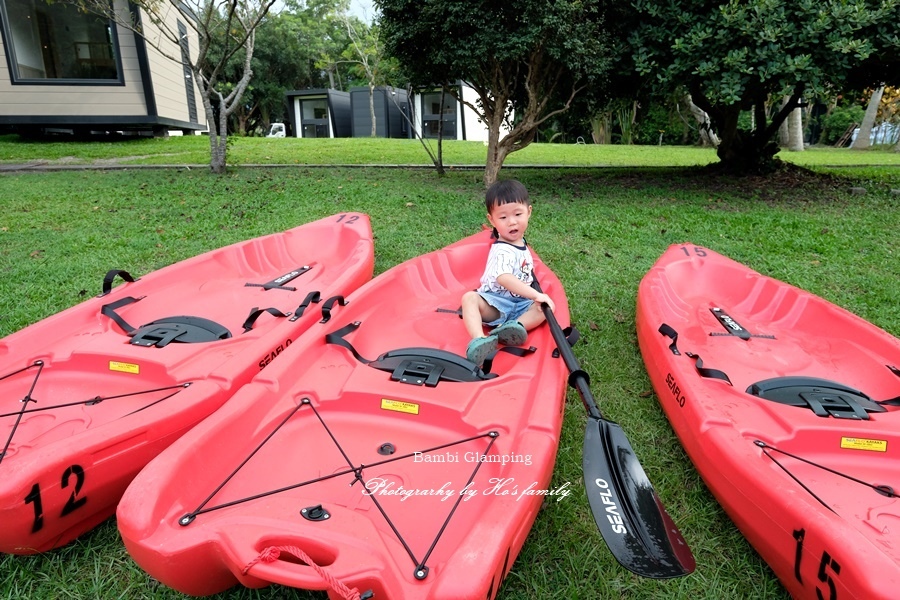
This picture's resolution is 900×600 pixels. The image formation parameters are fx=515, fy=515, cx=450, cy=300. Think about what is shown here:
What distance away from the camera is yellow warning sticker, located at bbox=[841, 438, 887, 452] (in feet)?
7.15

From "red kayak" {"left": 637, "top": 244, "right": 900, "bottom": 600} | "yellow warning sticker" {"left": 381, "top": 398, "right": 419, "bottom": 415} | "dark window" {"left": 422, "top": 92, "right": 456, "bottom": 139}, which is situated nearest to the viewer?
"red kayak" {"left": 637, "top": 244, "right": 900, "bottom": 600}

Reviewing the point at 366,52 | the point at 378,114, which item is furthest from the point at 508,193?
the point at 366,52

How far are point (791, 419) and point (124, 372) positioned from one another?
3.18 metres

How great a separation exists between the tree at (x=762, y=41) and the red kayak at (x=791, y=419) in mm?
3309

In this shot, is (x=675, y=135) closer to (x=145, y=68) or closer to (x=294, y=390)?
(x=145, y=68)

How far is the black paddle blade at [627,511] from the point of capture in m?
1.50

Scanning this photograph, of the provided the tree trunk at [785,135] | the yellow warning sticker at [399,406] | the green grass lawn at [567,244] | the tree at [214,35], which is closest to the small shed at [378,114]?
the tree trunk at [785,135]

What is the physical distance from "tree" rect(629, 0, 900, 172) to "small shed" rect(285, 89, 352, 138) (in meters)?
23.3

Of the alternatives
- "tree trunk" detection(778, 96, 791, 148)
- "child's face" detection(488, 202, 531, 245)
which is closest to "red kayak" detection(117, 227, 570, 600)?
"child's face" detection(488, 202, 531, 245)

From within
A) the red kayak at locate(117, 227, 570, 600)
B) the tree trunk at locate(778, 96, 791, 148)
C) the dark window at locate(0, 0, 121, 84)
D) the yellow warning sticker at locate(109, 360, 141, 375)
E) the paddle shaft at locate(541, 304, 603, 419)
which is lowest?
the red kayak at locate(117, 227, 570, 600)

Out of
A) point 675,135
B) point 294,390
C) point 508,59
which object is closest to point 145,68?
point 508,59

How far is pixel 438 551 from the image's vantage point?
5.66 ft

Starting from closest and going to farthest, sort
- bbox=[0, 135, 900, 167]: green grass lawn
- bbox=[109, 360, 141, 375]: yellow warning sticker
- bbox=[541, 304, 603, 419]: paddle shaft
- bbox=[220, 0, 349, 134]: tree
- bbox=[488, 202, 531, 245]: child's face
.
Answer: bbox=[541, 304, 603, 419]: paddle shaft → bbox=[109, 360, 141, 375]: yellow warning sticker → bbox=[488, 202, 531, 245]: child's face → bbox=[0, 135, 900, 167]: green grass lawn → bbox=[220, 0, 349, 134]: tree

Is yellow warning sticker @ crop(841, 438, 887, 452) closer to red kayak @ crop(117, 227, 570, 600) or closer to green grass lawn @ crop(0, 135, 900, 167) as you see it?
red kayak @ crop(117, 227, 570, 600)
